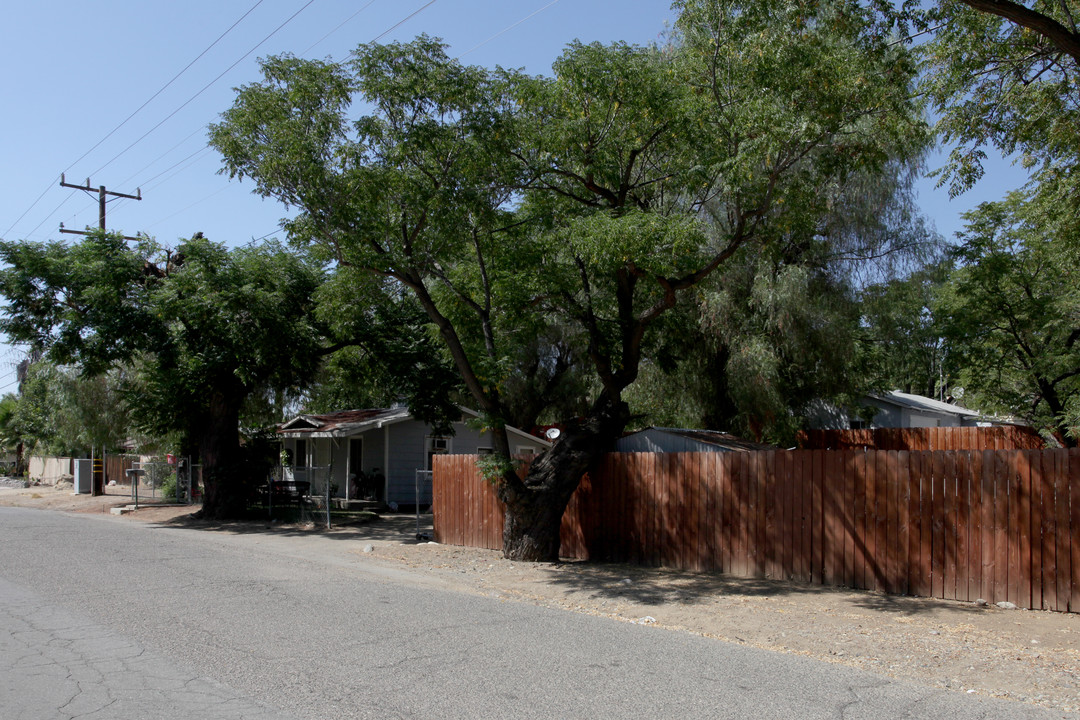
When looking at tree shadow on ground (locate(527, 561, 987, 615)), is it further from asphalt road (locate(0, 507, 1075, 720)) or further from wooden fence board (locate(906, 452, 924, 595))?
asphalt road (locate(0, 507, 1075, 720))

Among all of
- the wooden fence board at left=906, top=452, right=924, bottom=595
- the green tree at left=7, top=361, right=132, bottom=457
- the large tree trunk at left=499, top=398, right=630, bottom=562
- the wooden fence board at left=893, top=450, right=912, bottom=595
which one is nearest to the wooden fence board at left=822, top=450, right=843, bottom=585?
the wooden fence board at left=893, top=450, right=912, bottom=595

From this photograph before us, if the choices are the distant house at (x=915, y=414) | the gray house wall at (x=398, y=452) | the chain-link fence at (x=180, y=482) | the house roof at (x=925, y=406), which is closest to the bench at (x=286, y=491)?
the gray house wall at (x=398, y=452)

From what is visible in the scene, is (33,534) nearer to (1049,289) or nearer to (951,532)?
(951,532)

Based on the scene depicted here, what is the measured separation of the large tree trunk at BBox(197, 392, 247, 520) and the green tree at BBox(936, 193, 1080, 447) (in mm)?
19981

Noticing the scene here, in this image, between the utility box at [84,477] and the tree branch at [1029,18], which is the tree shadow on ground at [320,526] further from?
the utility box at [84,477]

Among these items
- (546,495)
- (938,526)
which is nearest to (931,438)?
(938,526)

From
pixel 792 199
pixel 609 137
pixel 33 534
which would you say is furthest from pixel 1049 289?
pixel 33 534

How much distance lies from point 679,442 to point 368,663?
12.9m

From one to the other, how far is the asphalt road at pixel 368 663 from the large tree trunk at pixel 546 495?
2.85 meters

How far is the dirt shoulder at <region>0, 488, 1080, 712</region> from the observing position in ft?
22.9

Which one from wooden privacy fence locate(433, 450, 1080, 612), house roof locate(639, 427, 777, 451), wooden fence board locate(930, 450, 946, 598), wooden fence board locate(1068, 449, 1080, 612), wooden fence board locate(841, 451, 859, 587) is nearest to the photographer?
wooden fence board locate(1068, 449, 1080, 612)

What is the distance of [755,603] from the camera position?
33.0 feet

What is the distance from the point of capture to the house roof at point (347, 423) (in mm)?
25047

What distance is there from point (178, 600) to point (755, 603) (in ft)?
23.4
